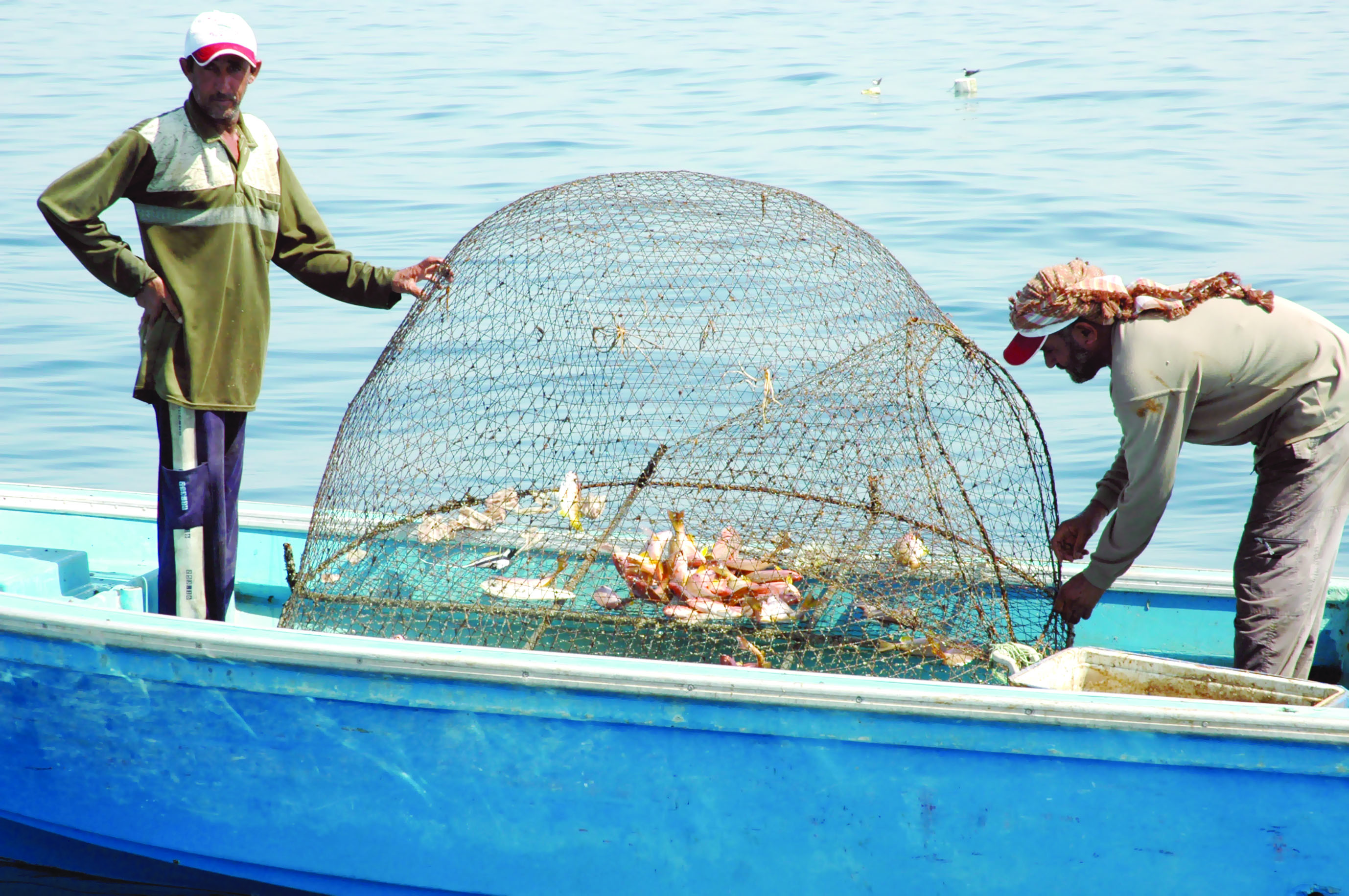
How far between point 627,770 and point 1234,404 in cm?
164

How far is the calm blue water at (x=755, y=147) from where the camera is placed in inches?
304

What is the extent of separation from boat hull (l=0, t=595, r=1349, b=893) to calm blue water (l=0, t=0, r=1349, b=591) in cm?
338

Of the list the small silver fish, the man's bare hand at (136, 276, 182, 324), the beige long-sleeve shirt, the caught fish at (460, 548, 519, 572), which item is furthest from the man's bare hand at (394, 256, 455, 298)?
the beige long-sleeve shirt

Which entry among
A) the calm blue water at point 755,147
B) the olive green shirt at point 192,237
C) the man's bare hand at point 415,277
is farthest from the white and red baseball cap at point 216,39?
the calm blue water at point 755,147

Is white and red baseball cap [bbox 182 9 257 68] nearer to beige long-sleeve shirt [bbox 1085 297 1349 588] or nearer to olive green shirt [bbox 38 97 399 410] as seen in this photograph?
olive green shirt [bbox 38 97 399 410]

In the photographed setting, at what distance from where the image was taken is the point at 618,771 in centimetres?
286

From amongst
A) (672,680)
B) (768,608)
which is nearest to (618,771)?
(672,680)

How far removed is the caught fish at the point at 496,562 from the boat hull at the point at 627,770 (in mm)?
1099

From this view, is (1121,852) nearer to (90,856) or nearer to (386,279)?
(386,279)

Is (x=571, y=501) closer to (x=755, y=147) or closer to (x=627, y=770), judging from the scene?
(x=627, y=770)

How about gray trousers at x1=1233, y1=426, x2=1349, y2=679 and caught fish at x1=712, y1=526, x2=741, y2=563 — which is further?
caught fish at x1=712, y1=526, x2=741, y2=563

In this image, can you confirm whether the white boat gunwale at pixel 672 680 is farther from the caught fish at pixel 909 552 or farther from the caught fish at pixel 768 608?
the caught fish at pixel 909 552

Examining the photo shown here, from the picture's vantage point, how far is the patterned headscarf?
2.95 metres

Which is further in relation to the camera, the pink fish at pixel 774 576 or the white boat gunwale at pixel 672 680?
the pink fish at pixel 774 576
